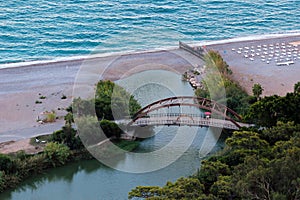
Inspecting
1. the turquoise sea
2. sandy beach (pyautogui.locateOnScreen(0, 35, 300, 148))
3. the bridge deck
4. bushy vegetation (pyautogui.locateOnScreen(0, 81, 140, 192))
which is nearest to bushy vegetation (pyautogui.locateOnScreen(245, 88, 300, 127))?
the bridge deck

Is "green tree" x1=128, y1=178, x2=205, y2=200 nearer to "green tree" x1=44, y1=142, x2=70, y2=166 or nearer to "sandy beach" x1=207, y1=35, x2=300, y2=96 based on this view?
A: "green tree" x1=44, y1=142, x2=70, y2=166

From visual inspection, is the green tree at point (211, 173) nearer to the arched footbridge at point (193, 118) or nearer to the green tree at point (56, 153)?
the arched footbridge at point (193, 118)

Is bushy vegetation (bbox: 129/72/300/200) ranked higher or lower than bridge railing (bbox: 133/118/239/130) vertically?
lower

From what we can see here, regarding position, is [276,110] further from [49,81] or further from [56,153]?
[49,81]

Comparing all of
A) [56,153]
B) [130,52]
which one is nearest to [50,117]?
[56,153]

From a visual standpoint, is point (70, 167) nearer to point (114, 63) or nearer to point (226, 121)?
point (226, 121)

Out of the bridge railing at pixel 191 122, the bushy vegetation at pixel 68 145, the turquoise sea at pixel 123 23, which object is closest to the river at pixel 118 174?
the bushy vegetation at pixel 68 145

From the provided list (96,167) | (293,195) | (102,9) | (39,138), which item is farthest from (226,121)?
(102,9)
